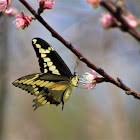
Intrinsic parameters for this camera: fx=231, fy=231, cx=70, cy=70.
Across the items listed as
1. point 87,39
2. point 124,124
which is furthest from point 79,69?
point 124,124

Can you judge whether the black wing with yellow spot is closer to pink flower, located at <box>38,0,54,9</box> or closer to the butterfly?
the butterfly

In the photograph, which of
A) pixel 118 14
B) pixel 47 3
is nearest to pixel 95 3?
pixel 118 14

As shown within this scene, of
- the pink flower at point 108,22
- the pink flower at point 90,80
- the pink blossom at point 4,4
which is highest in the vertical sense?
the pink blossom at point 4,4

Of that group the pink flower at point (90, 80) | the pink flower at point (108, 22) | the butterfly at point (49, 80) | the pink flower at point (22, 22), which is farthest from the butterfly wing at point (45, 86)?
the pink flower at point (108, 22)

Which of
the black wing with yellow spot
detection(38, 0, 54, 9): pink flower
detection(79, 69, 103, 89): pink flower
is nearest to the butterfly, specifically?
the black wing with yellow spot

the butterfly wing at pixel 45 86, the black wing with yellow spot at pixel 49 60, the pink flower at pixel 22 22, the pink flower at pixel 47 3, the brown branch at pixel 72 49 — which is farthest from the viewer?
the butterfly wing at pixel 45 86

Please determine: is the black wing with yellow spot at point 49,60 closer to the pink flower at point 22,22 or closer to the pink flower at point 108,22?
the pink flower at point 22,22

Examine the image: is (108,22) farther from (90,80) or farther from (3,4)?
(3,4)
